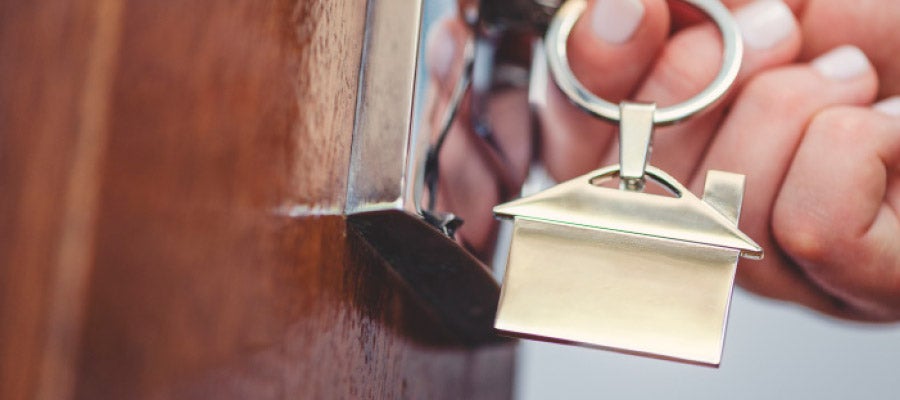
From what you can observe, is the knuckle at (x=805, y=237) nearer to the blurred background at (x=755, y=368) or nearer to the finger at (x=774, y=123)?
the finger at (x=774, y=123)

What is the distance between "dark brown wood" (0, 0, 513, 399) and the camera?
0.11 m

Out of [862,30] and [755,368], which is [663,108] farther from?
[755,368]

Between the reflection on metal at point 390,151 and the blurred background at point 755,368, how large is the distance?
27.6 inches

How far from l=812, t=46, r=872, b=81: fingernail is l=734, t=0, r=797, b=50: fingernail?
0.02m

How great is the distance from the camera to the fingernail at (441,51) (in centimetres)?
29

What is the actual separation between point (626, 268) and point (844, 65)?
6.3 inches

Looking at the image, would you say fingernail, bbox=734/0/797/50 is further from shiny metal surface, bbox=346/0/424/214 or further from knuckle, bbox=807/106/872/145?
shiny metal surface, bbox=346/0/424/214

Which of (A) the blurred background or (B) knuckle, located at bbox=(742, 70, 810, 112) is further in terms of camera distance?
(A) the blurred background

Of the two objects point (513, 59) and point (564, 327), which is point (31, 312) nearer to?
point (564, 327)

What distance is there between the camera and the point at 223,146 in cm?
15

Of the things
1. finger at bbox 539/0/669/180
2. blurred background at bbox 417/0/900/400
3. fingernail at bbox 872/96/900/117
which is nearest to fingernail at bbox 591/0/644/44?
finger at bbox 539/0/669/180

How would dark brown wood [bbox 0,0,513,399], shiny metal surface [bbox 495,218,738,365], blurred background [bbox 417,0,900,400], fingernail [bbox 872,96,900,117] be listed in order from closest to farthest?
dark brown wood [bbox 0,0,513,399] < shiny metal surface [bbox 495,218,738,365] < fingernail [bbox 872,96,900,117] < blurred background [bbox 417,0,900,400]

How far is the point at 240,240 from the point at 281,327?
0.03m

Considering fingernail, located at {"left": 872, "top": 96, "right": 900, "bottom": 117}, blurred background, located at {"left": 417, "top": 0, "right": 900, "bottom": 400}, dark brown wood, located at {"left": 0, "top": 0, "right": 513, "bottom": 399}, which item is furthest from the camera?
blurred background, located at {"left": 417, "top": 0, "right": 900, "bottom": 400}
